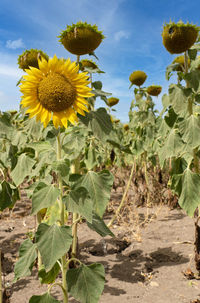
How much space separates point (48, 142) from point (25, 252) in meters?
0.58

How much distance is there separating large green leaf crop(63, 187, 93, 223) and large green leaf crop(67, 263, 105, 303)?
1.04 ft

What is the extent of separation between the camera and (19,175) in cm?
169

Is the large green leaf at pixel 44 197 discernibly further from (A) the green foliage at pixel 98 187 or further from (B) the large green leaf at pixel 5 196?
(B) the large green leaf at pixel 5 196

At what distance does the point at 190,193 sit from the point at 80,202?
0.98 m

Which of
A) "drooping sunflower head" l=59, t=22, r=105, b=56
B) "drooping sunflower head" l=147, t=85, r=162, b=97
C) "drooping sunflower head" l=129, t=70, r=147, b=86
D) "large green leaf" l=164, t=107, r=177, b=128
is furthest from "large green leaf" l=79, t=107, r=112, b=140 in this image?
"drooping sunflower head" l=147, t=85, r=162, b=97

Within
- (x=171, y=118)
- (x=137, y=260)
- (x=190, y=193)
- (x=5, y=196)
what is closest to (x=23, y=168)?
(x=5, y=196)

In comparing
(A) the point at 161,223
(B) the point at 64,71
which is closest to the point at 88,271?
(B) the point at 64,71

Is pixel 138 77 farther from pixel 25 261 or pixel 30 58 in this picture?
pixel 25 261

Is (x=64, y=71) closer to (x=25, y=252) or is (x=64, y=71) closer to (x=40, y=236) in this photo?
(x=40, y=236)

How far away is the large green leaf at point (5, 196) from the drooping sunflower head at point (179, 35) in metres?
1.42

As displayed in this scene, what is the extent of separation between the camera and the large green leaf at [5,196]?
1611 mm

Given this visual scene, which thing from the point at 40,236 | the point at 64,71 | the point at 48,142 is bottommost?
the point at 40,236

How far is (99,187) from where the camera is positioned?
148cm

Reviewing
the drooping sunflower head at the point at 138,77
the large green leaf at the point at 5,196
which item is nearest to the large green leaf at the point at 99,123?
the large green leaf at the point at 5,196
